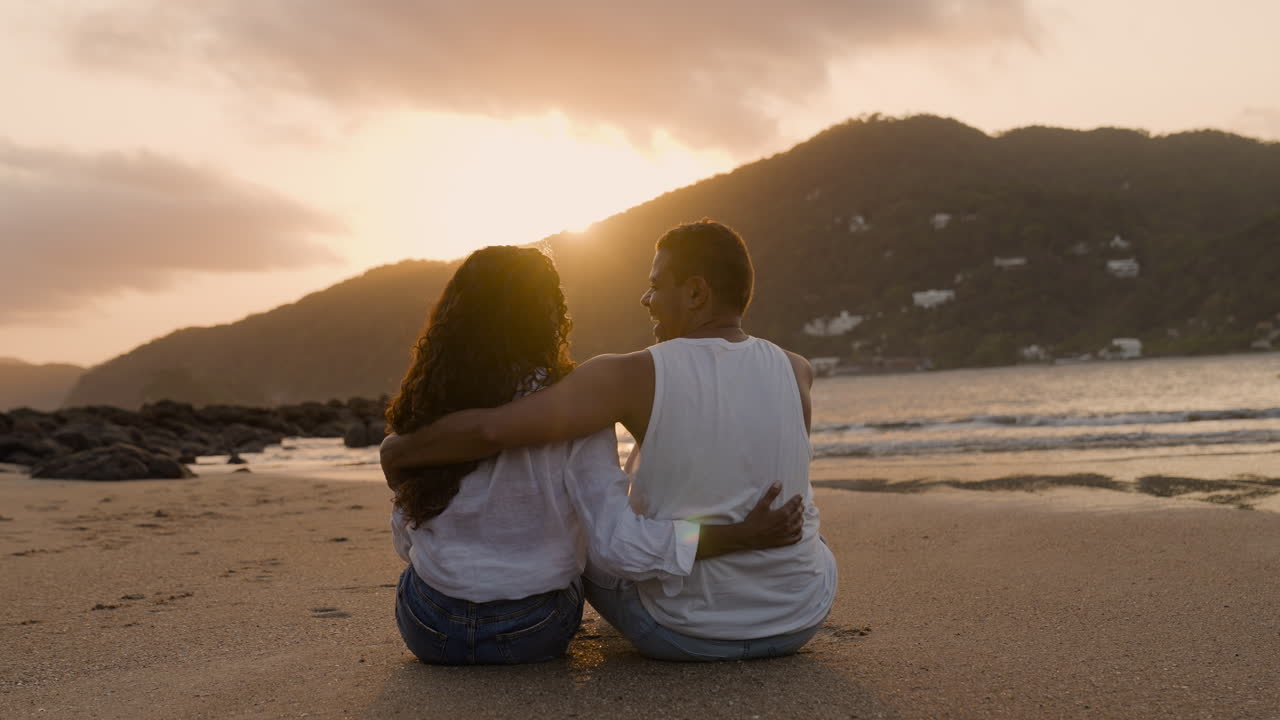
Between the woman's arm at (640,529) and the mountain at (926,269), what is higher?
the mountain at (926,269)

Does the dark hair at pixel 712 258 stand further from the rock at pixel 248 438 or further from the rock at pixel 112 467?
the rock at pixel 248 438

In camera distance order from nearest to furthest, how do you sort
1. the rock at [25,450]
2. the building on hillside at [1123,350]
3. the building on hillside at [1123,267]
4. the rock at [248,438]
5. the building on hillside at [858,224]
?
the rock at [25,450] < the rock at [248,438] < the building on hillside at [1123,350] < the building on hillside at [1123,267] < the building on hillside at [858,224]

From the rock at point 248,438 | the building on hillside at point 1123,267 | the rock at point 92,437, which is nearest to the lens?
the rock at point 92,437

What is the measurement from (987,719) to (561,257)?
214 cm

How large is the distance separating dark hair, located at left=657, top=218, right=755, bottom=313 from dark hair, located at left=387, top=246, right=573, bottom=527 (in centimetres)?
41

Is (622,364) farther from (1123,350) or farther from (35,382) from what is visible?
(35,382)

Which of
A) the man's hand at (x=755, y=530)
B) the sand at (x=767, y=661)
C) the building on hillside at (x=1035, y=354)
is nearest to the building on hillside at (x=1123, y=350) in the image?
the building on hillside at (x=1035, y=354)

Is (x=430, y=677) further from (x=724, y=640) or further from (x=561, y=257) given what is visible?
(x=561, y=257)

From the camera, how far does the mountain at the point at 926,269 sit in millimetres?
66938

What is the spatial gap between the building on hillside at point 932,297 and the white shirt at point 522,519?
7772cm

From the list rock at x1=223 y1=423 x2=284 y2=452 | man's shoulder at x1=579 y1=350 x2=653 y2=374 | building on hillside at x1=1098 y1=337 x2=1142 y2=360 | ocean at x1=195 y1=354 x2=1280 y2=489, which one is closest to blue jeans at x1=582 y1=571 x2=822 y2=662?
man's shoulder at x1=579 y1=350 x2=653 y2=374

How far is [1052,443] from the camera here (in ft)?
47.3

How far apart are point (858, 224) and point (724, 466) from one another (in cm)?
8834

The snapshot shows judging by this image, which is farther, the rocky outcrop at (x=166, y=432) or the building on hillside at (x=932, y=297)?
the building on hillside at (x=932, y=297)
